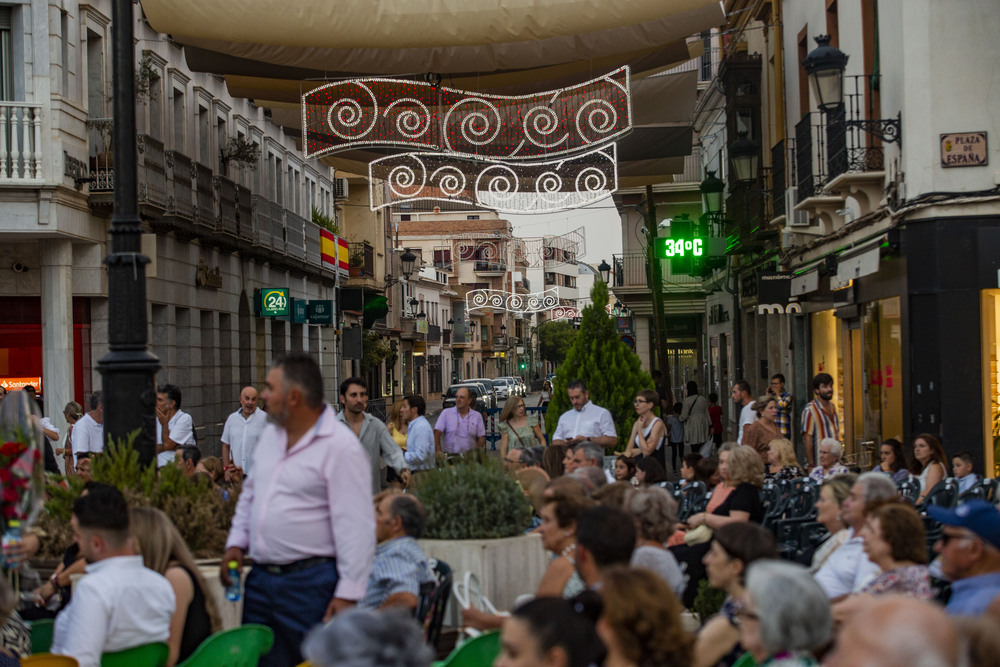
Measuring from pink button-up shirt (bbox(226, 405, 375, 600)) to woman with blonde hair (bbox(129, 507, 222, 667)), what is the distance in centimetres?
29

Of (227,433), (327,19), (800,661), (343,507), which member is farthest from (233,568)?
(327,19)

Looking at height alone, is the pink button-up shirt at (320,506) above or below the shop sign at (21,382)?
below

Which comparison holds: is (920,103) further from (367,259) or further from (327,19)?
(367,259)

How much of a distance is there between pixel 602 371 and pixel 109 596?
1332 cm

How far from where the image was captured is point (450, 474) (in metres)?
7.43

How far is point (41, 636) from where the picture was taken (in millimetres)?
5746

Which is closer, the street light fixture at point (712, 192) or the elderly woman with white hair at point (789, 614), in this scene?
the elderly woman with white hair at point (789, 614)

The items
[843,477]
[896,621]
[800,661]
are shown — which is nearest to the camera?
[896,621]

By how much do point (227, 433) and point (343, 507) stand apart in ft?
26.8

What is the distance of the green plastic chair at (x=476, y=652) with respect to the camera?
472 centimetres

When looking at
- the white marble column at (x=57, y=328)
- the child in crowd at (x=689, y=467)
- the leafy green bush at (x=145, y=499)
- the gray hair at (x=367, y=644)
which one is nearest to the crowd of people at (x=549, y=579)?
the gray hair at (x=367, y=644)

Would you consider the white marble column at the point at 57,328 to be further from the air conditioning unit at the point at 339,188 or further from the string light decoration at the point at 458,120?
the air conditioning unit at the point at 339,188

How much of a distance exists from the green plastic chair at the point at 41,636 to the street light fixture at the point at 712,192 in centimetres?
1904

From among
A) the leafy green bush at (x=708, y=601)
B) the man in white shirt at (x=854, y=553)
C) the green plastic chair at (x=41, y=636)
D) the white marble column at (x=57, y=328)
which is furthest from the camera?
the white marble column at (x=57, y=328)
